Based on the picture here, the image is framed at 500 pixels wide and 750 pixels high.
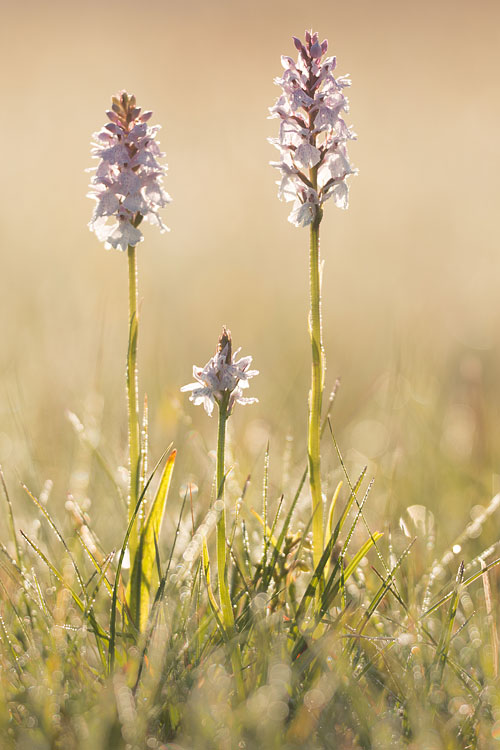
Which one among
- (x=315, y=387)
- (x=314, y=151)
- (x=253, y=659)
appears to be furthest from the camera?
(x=315, y=387)

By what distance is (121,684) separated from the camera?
231 centimetres

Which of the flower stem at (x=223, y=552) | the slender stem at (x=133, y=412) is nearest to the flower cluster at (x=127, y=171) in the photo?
the slender stem at (x=133, y=412)

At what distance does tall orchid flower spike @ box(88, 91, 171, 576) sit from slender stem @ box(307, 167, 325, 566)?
637mm

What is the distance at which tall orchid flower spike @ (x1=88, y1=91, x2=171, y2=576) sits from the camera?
2965mm

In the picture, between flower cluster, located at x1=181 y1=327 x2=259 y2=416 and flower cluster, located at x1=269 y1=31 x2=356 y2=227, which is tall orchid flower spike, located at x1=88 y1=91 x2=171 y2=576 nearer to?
flower cluster, located at x1=181 y1=327 x2=259 y2=416

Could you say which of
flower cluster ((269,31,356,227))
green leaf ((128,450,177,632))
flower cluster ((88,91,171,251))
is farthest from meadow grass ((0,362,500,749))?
flower cluster ((88,91,171,251))

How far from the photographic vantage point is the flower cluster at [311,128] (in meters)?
2.82

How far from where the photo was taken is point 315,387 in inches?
115

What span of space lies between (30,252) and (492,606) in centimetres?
925

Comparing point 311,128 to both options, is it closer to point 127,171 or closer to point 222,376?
point 127,171

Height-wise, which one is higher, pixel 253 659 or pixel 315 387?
pixel 315 387

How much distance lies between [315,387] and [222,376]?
Result: 0.41 m

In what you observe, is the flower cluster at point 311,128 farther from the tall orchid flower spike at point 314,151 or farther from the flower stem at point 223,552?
the flower stem at point 223,552

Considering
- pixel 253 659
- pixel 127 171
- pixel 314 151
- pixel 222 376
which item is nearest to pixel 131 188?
pixel 127 171
